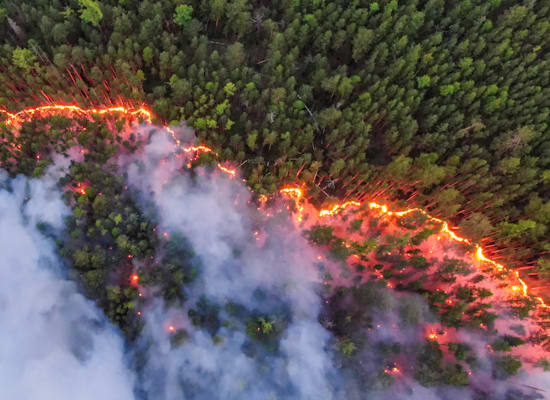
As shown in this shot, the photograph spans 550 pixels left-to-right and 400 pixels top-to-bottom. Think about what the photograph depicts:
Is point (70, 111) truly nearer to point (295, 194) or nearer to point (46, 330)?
point (46, 330)

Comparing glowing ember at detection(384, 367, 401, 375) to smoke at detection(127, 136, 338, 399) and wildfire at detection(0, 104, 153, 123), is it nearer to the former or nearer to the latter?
smoke at detection(127, 136, 338, 399)

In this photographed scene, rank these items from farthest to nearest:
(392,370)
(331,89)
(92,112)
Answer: (331,89), (92,112), (392,370)

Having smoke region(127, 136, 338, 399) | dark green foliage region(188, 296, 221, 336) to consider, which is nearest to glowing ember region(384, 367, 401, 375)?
smoke region(127, 136, 338, 399)

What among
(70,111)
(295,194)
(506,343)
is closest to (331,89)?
(295,194)

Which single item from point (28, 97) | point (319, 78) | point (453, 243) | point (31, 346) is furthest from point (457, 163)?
point (28, 97)

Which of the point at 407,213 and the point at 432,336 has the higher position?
the point at 407,213

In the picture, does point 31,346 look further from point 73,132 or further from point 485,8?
point 485,8

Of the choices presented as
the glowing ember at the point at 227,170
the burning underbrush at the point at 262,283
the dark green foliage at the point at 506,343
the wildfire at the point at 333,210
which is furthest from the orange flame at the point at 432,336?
the glowing ember at the point at 227,170
